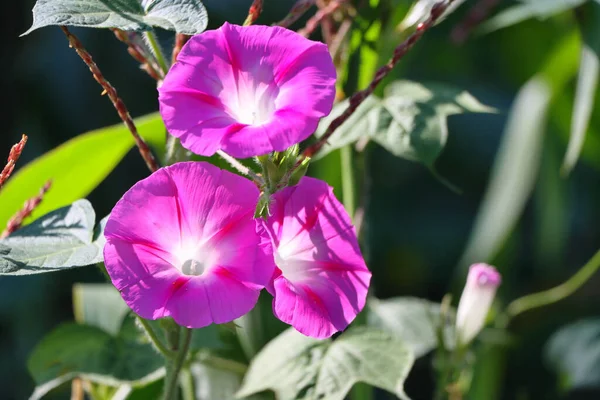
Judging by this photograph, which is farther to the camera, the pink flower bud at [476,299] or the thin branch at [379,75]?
the pink flower bud at [476,299]

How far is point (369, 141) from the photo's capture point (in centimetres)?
63

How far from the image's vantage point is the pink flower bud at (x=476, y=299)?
23.1 inches

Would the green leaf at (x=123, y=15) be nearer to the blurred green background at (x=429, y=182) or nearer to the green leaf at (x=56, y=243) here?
the green leaf at (x=56, y=243)

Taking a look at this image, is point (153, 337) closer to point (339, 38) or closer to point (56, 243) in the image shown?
point (56, 243)

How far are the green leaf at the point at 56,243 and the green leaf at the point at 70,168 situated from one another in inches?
7.9

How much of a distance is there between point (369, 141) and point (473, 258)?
626 millimetres

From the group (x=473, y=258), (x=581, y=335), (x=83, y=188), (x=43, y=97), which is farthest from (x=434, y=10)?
(x=43, y=97)

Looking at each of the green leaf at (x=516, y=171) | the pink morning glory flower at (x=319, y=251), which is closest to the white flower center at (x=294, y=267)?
the pink morning glory flower at (x=319, y=251)

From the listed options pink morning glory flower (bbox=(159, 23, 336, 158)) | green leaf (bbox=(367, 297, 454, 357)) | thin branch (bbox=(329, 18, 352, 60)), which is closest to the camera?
pink morning glory flower (bbox=(159, 23, 336, 158))

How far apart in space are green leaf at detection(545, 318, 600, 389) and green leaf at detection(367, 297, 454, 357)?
0.75 feet

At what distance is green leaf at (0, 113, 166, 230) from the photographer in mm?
650

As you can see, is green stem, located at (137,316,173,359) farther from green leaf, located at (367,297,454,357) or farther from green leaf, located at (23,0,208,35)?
green leaf, located at (367,297,454,357)

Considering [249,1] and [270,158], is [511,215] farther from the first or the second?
[270,158]

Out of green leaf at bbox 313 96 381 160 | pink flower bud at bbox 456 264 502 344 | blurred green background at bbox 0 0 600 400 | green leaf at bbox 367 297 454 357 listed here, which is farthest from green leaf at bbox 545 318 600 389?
green leaf at bbox 313 96 381 160
